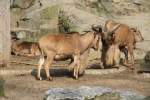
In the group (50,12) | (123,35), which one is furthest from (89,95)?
(50,12)

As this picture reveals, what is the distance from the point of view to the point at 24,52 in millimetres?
19203

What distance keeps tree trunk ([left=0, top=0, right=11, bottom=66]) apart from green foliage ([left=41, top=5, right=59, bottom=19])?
5822 mm

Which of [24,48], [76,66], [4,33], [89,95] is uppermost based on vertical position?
[4,33]

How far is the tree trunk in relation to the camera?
1565 centimetres

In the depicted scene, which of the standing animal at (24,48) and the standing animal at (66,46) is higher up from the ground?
the standing animal at (66,46)

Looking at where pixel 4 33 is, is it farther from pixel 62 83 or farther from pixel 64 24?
pixel 64 24

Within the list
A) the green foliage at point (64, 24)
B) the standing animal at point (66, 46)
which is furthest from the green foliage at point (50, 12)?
the standing animal at point (66, 46)

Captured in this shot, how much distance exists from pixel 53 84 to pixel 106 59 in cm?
348

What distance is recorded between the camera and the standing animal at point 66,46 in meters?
13.5

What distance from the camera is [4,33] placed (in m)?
15.8

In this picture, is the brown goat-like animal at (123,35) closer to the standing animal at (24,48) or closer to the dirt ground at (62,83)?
the dirt ground at (62,83)

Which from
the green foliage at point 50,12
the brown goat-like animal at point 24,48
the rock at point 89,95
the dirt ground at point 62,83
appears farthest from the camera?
the green foliage at point 50,12

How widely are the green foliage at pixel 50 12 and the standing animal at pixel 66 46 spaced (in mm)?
7268

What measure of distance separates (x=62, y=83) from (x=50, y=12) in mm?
8486
